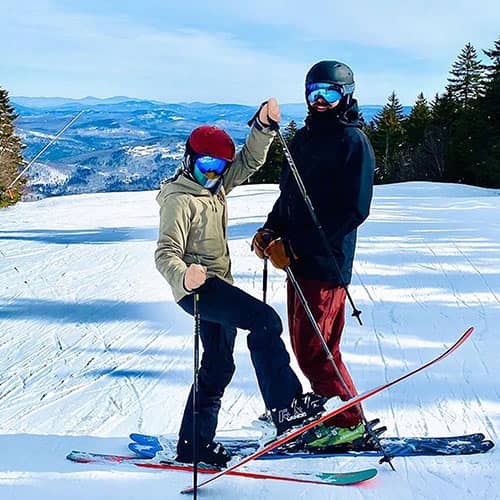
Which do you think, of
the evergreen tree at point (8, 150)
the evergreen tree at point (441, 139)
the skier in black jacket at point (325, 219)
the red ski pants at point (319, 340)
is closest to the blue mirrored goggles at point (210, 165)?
the skier in black jacket at point (325, 219)

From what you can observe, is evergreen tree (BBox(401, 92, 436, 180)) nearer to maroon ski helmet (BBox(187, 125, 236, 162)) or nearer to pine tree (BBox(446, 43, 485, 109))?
A: pine tree (BBox(446, 43, 485, 109))

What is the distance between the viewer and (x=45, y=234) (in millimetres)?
12219

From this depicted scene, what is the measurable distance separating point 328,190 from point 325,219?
17 centimetres

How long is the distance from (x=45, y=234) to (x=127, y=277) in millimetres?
4356

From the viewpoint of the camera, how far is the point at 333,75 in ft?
10.7

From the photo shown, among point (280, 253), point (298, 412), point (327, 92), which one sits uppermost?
point (327, 92)

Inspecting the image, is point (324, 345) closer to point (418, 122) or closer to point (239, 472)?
point (239, 472)

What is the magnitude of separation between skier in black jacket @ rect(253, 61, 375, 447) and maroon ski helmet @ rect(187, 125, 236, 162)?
456 mm

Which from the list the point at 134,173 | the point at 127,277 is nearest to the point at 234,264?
the point at 127,277

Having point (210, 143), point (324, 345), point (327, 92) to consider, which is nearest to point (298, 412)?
point (324, 345)

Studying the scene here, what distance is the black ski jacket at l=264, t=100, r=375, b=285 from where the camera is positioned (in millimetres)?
3225

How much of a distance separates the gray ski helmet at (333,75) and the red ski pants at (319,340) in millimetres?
1131

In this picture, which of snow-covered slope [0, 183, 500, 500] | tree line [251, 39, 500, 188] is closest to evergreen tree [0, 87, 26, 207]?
tree line [251, 39, 500, 188]

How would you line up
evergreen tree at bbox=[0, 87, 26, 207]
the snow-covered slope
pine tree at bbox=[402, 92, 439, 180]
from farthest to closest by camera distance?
pine tree at bbox=[402, 92, 439, 180], evergreen tree at bbox=[0, 87, 26, 207], the snow-covered slope
